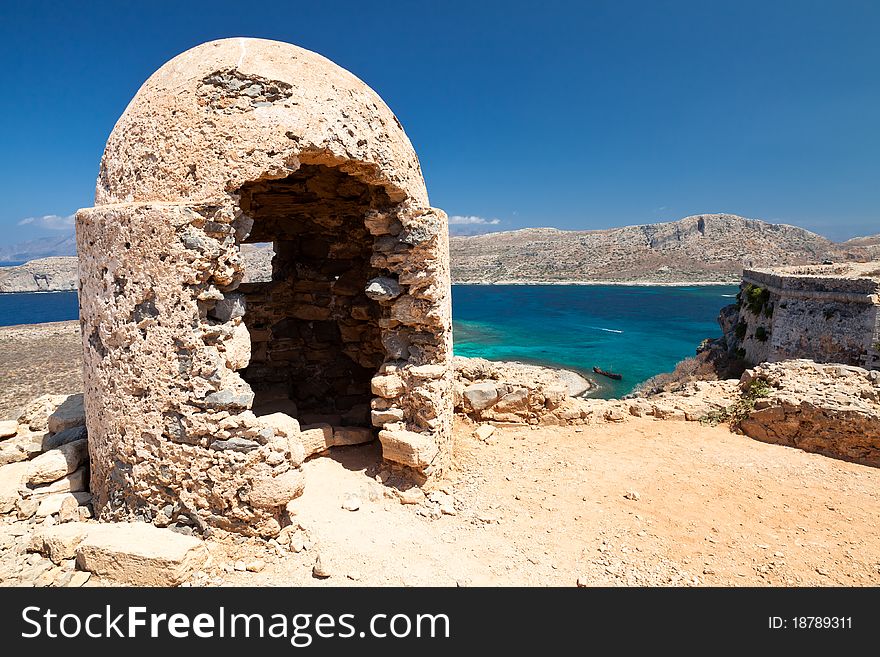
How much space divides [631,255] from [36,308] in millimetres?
111492

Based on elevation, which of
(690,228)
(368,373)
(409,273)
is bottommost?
(368,373)

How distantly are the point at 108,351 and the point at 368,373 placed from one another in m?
4.90

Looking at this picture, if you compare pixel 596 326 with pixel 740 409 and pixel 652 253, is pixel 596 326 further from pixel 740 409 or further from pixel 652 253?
pixel 652 253

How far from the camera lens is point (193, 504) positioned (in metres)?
4.82

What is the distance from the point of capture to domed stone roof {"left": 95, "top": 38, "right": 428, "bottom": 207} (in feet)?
15.4

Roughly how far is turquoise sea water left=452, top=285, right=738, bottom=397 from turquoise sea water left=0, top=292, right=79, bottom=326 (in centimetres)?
4936

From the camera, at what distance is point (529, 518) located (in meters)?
5.57

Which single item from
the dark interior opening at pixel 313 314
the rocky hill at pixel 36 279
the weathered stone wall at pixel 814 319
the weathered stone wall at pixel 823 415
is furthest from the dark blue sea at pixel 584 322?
the dark interior opening at pixel 313 314

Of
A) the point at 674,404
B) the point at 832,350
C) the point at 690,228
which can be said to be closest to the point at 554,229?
the point at 690,228

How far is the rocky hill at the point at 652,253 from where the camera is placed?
86688mm

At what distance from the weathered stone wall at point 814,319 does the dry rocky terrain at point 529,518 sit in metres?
12.1

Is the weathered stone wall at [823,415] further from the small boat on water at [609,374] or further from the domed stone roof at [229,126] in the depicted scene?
the small boat on water at [609,374]

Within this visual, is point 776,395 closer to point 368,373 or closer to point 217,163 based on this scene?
point 368,373

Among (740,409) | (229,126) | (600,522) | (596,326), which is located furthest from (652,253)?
(229,126)
